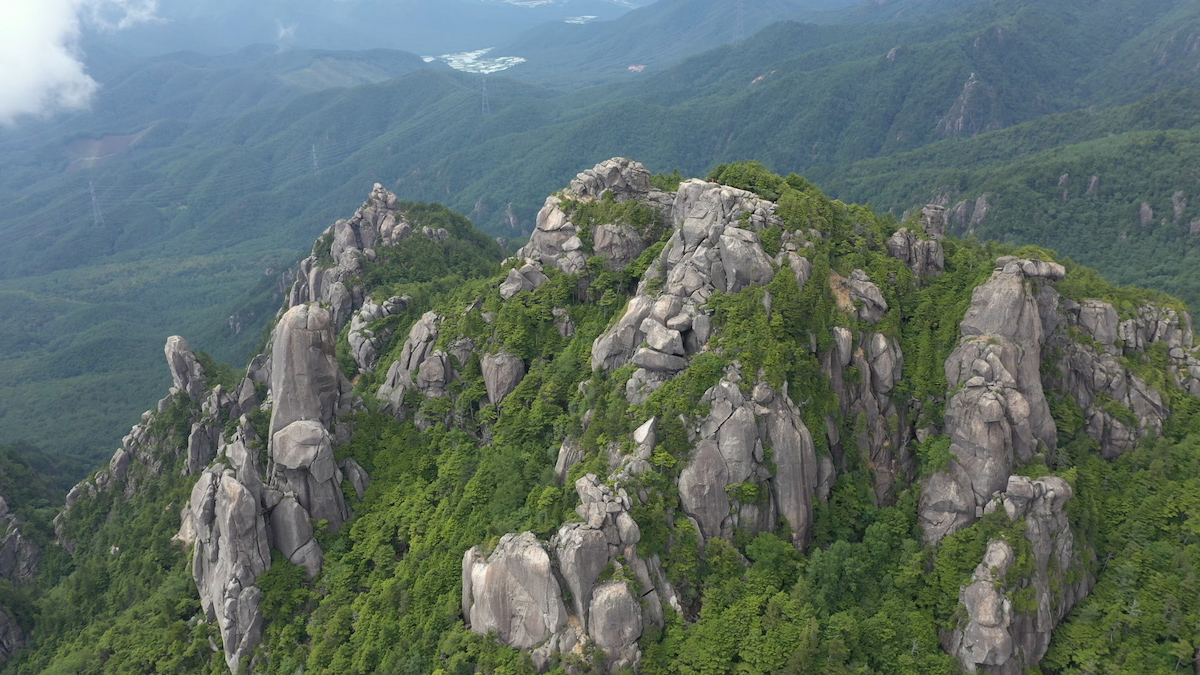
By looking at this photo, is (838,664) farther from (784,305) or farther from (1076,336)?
(1076,336)

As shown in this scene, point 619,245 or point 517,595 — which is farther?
point 619,245

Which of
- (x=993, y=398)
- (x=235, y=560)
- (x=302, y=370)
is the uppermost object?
(x=302, y=370)

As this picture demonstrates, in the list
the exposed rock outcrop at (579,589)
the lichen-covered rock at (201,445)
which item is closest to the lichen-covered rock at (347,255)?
the lichen-covered rock at (201,445)

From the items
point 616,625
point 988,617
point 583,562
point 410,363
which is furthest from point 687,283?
point 988,617

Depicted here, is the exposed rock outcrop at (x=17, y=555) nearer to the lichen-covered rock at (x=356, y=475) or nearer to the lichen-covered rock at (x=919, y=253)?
the lichen-covered rock at (x=356, y=475)

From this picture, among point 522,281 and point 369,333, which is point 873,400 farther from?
point 369,333

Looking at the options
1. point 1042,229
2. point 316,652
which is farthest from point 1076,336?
point 1042,229
